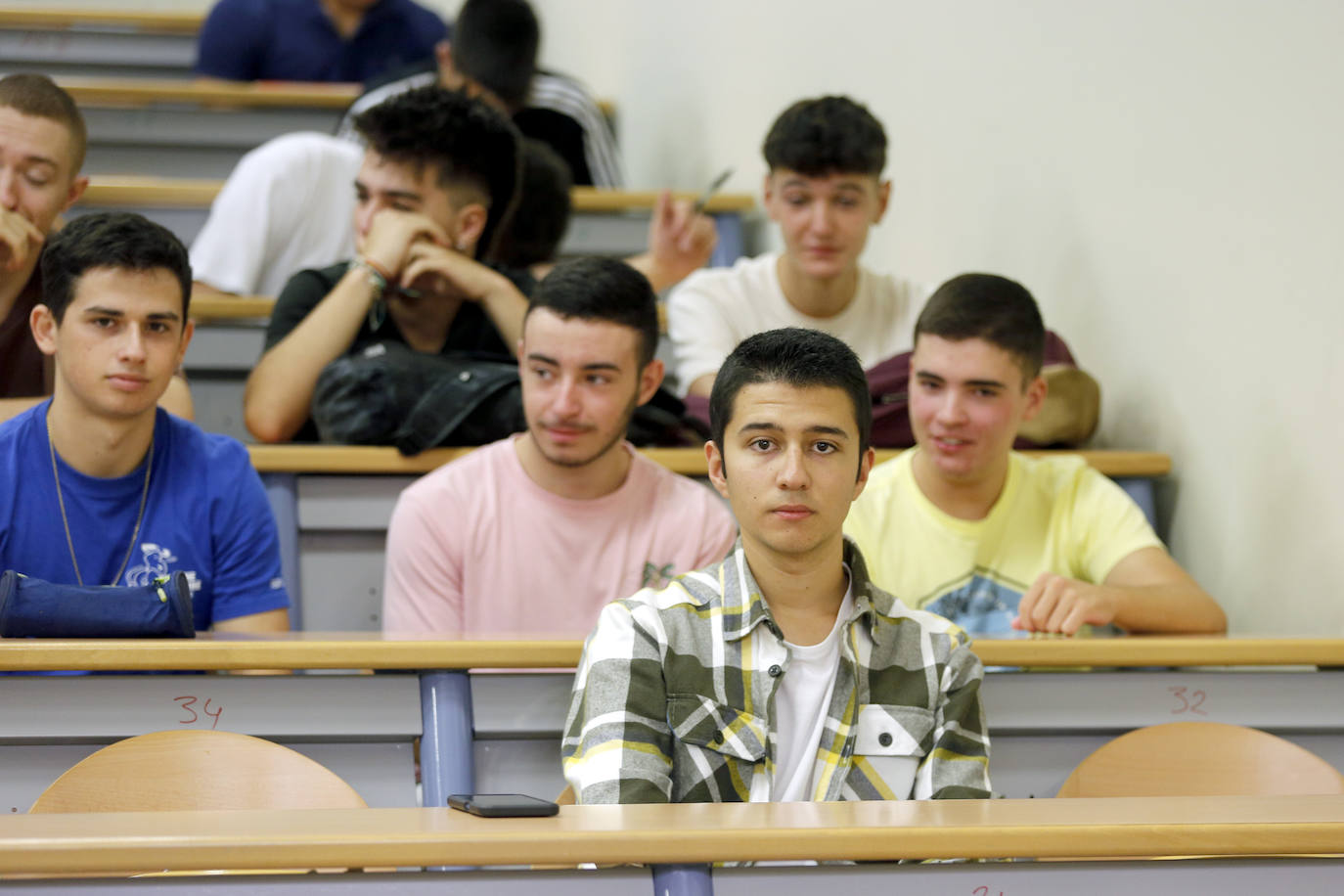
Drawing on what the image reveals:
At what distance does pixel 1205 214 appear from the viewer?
219 cm

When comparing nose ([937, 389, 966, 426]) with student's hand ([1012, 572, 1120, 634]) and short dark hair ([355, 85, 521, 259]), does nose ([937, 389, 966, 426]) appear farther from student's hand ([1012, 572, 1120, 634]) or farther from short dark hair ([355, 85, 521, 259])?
short dark hair ([355, 85, 521, 259])

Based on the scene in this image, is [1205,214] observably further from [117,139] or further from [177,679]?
[117,139]

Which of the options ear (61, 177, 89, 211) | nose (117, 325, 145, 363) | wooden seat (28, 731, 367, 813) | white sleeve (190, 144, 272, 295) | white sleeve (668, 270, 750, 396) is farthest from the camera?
white sleeve (190, 144, 272, 295)

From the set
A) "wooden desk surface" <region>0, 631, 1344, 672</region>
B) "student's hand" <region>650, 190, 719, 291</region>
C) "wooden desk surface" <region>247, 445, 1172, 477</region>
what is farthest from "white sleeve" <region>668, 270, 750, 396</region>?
"wooden desk surface" <region>0, 631, 1344, 672</region>

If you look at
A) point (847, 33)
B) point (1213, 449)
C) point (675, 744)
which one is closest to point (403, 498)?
point (675, 744)

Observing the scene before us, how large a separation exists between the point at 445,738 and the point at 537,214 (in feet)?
5.42

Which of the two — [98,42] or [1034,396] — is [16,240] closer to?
[1034,396]

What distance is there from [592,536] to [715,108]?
232 centimetres

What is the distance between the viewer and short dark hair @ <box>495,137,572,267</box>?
288 cm

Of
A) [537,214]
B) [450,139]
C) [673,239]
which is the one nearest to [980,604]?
[673,239]

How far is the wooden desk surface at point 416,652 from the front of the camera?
1.36 meters

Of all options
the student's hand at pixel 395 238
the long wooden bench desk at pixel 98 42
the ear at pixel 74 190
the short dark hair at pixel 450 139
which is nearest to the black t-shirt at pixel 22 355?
the ear at pixel 74 190

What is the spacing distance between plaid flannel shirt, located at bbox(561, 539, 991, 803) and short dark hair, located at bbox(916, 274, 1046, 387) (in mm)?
623

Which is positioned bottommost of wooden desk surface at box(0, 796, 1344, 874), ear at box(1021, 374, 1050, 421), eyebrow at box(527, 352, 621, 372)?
wooden desk surface at box(0, 796, 1344, 874)
